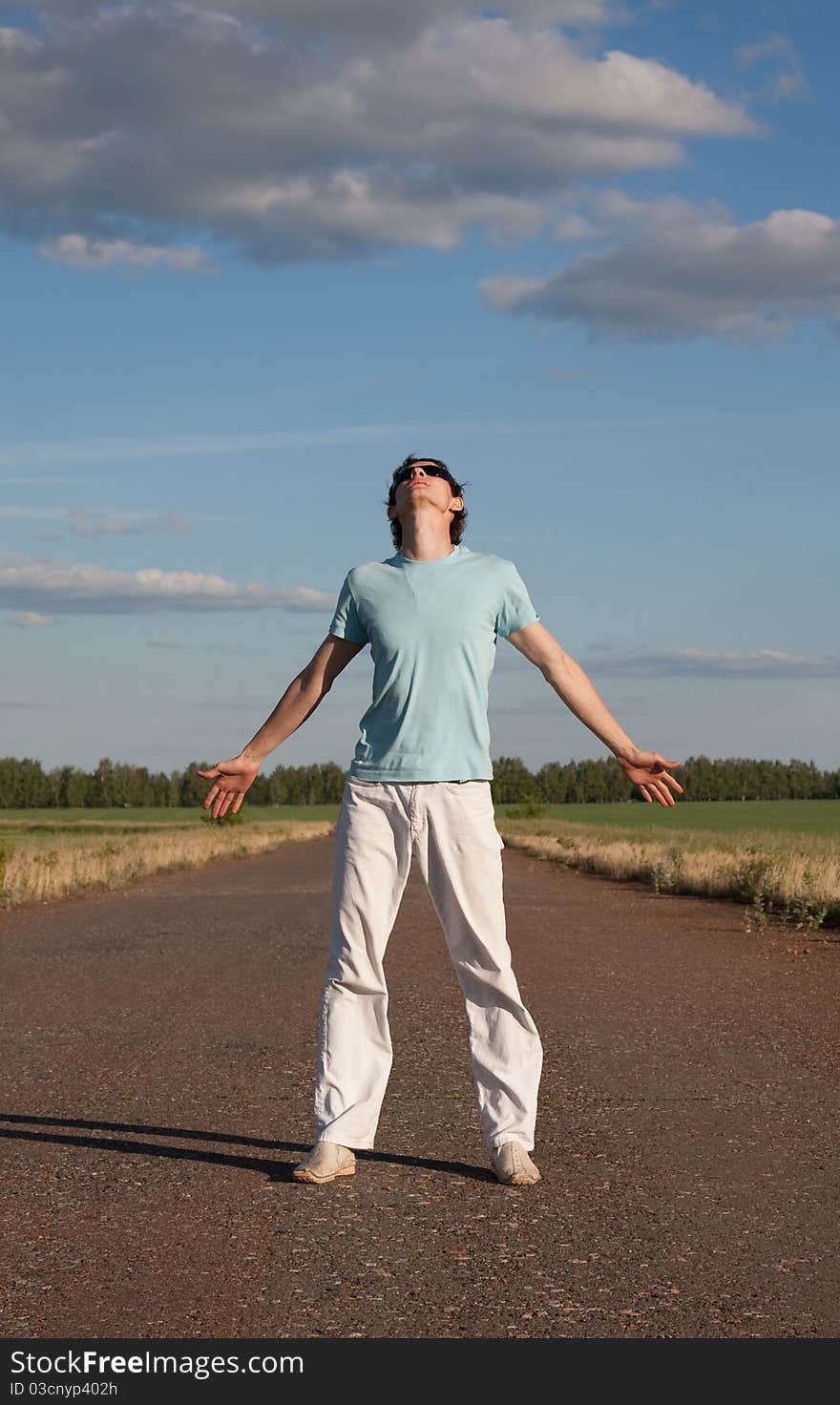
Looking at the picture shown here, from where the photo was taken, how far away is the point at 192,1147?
20.8 feet

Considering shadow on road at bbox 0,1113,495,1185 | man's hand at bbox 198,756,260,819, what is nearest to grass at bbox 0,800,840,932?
shadow on road at bbox 0,1113,495,1185

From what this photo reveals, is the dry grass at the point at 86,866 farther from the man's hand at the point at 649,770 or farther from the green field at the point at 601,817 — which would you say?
the green field at the point at 601,817

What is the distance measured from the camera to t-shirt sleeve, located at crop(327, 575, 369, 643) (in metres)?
5.79

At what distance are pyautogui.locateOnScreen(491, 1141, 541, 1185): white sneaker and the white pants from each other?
3 cm

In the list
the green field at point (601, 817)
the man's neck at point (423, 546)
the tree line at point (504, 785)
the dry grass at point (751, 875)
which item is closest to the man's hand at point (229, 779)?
the man's neck at point (423, 546)

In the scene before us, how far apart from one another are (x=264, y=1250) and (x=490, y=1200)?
0.95m

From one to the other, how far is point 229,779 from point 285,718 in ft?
1.15

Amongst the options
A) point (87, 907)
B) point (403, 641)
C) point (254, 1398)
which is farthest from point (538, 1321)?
point (87, 907)

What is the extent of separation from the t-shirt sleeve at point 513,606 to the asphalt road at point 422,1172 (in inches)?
77.8

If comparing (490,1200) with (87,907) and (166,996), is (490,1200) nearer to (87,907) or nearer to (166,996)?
(166,996)

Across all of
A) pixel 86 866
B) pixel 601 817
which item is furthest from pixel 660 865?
pixel 601 817

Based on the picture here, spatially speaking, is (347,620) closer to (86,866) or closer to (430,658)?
(430,658)

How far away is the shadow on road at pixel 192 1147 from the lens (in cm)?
593

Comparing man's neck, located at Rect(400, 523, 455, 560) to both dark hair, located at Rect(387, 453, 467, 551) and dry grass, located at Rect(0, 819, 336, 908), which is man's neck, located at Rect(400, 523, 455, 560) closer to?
dark hair, located at Rect(387, 453, 467, 551)
